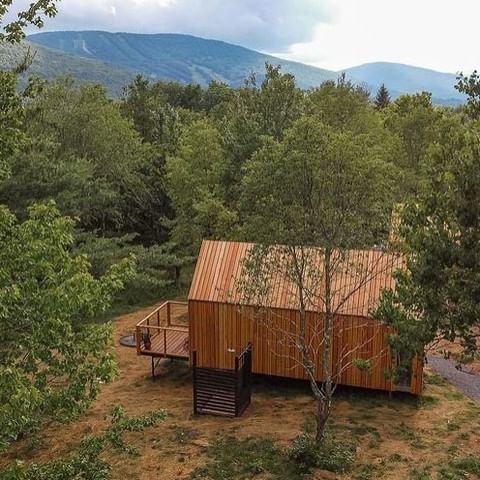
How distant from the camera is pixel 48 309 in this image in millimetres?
8750

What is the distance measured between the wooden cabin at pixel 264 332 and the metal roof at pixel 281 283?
0.03 metres

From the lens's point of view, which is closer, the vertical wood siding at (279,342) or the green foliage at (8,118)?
the green foliage at (8,118)

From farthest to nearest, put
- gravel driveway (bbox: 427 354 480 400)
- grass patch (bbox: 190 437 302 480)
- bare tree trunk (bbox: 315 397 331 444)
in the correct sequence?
gravel driveway (bbox: 427 354 480 400) < bare tree trunk (bbox: 315 397 331 444) < grass patch (bbox: 190 437 302 480)

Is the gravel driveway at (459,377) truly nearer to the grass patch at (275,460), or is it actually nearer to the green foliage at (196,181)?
the grass patch at (275,460)

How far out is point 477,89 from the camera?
9.38 metres

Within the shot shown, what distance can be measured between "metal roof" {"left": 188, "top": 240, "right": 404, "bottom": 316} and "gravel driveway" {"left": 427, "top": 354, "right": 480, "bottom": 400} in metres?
3.45

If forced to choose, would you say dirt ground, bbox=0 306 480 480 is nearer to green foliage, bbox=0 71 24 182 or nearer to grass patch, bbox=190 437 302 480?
grass patch, bbox=190 437 302 480

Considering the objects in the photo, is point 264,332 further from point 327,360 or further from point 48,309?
point 48,309

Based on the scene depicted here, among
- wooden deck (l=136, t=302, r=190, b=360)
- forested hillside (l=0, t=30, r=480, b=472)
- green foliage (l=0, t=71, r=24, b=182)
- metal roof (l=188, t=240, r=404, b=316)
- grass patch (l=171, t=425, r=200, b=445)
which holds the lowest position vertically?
grass patch (l=171, t=425, r=200, b=445)

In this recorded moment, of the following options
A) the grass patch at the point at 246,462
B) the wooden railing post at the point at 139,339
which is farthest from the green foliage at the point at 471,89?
the wooden railing post at the point at 139,339

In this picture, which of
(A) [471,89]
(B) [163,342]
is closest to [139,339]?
(B) [163,342]

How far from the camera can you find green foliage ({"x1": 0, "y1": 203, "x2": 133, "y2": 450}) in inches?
344

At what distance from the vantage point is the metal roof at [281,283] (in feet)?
51.9

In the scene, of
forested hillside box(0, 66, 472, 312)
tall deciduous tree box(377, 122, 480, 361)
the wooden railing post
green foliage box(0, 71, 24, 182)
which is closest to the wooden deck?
the wooden railing post
